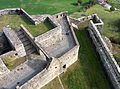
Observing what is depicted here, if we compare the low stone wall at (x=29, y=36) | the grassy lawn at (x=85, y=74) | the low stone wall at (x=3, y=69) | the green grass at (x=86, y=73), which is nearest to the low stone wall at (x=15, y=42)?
the low stone wall at (x=29, y=36)

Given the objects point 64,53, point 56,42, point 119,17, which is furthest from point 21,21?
point 119,17

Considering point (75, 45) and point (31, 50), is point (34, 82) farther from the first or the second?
point (75, 45)

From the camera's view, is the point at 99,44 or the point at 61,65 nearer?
the point at 61,65

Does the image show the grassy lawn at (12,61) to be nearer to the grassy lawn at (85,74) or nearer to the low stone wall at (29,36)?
the low stone wall at (29,36)

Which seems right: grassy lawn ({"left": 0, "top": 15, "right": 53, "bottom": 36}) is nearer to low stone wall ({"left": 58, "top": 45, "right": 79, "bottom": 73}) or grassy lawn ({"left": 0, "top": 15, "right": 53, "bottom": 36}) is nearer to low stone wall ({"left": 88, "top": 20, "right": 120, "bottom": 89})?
low stone wall ({"left": 58, "top": 45, "right": 79, "bottom": 73})

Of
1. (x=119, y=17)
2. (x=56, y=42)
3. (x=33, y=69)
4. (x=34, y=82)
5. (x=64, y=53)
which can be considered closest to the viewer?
(x=34, y=82)

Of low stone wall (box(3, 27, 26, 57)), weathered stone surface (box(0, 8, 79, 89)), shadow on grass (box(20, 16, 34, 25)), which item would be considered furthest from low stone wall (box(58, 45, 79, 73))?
shadow on grass (box(20, 16, 34, 25))

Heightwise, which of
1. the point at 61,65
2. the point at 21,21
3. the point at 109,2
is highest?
the point at 21,21
